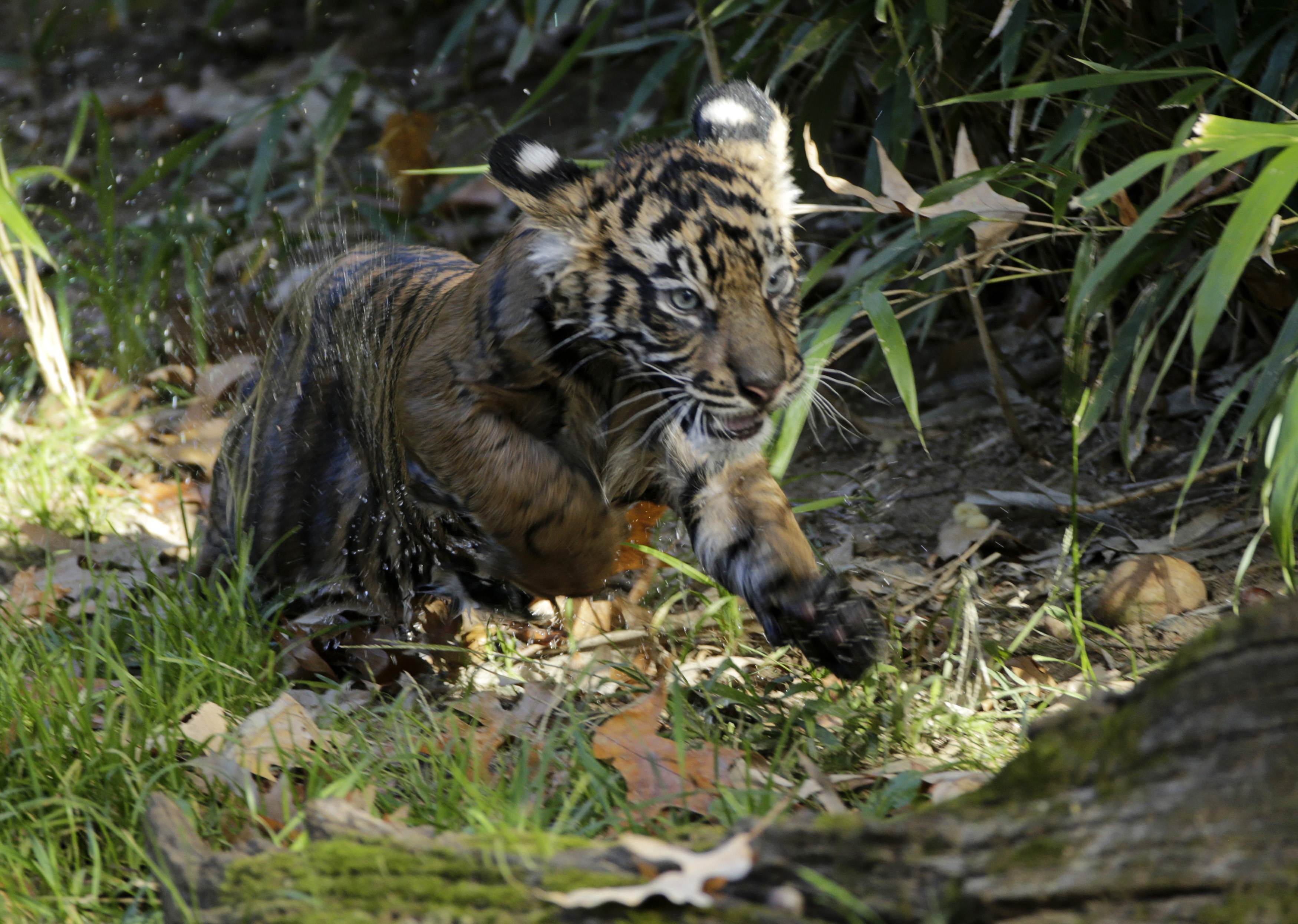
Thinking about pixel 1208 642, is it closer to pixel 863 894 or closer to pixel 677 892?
pixel 863 894

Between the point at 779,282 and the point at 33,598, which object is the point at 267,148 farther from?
the point at 779,282

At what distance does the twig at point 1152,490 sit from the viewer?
3.22m

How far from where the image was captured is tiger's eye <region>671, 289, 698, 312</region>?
2674 millimetres

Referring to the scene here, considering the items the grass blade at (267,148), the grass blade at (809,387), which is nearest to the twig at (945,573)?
the grass blade at (809,387)

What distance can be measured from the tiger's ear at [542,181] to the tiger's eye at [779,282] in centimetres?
46

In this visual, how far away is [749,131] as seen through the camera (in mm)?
3053

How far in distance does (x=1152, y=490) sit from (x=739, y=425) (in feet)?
4.10

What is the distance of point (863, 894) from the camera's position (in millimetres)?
1354

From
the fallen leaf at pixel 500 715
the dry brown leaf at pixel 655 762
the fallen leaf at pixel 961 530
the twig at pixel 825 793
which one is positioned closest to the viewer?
the twig at pixel 825 793

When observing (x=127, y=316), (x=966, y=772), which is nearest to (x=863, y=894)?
(x=966, y=772)

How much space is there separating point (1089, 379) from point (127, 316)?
3615 millimetres

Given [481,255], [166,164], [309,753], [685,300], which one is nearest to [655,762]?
[309,753]

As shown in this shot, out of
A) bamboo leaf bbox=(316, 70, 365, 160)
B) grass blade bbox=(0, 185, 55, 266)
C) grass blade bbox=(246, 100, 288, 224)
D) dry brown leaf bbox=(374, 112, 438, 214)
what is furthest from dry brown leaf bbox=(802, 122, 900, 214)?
dry brown leaf bbox=(374, 112, 438, 214)

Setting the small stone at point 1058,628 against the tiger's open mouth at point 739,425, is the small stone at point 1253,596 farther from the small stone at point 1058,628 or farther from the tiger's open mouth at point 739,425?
the tiger's open mouth at point 739,425
